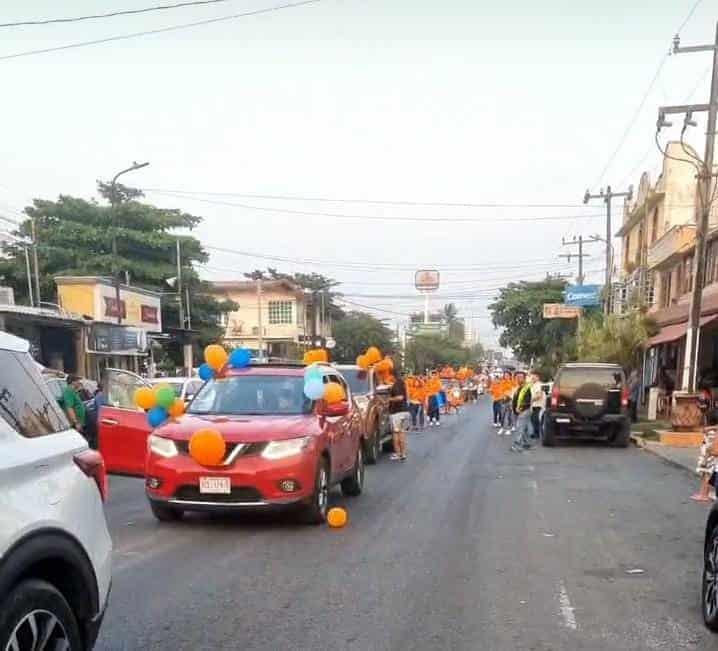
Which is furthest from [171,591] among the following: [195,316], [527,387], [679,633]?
[195,316]

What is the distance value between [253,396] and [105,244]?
33718mm

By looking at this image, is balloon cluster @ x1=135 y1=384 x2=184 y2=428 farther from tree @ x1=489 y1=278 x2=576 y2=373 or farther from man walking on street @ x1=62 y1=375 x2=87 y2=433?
tree @ x1=489 y1=278 x2=576 y2=373

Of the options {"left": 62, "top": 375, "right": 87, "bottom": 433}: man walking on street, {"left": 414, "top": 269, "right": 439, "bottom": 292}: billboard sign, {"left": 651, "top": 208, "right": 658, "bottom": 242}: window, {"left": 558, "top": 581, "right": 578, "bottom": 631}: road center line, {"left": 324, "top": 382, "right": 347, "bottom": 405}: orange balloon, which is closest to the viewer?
{"left": 558, "top": 581, "right": 578, "bottom": 631}: road center line

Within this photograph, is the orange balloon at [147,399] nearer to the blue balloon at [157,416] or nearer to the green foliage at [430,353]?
the blue balloon at [157,416]

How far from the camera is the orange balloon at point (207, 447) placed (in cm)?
714

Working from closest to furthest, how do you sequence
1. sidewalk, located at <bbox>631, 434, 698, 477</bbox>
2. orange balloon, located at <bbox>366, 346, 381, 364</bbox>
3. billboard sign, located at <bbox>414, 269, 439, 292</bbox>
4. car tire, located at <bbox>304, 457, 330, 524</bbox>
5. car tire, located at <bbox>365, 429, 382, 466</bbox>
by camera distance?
car tire, located at <bbox>304, 457, 330, 524</bbox>, sidewalk, located at <bbox>631, 434, 698, 477</bbox>, orange balloon, located at <bbox>366, 346, 381, 364</bbox>, car tire, located at <bbox>365, 429, 382, 466</bbox>, billboard sign, located at <bbox>414, 269, 439, 292</bbox>

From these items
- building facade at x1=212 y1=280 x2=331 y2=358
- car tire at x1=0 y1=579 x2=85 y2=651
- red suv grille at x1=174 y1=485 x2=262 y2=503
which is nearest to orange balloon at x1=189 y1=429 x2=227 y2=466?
red suv grille at x1=174 y1=485 x2=262 y2=503

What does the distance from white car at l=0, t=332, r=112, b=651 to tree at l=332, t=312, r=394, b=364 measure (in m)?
66.2

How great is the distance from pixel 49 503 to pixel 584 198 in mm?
42527

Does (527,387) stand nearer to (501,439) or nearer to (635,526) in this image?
(501,439)

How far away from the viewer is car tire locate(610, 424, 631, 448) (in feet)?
56.0

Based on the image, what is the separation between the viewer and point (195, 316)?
4334cm

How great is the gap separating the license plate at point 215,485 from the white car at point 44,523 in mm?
3560

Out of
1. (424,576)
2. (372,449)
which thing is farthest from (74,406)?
(424,576)
